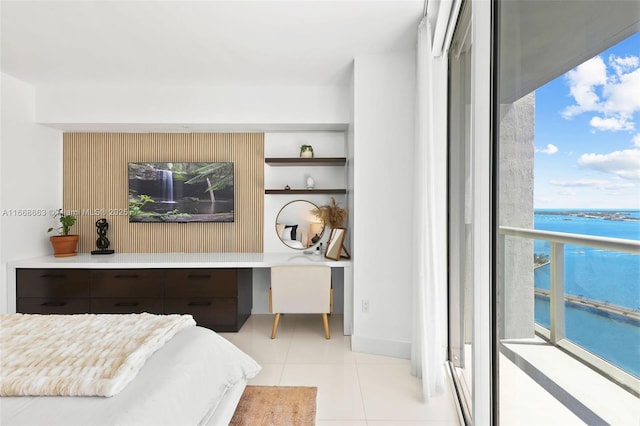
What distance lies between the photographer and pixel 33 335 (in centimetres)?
181

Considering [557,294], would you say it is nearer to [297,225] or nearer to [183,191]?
[297,225]

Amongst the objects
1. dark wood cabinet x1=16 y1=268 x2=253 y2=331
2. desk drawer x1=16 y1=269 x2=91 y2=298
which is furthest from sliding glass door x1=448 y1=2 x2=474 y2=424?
desk drawer x1=16 y1=269 x2=91 y2=298

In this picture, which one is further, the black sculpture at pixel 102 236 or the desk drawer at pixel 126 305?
Result: the black sculpture at pixel 102 236

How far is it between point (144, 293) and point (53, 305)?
2.95ft

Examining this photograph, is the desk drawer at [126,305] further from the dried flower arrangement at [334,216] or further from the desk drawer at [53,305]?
the dried flower arrangement at [334,216]

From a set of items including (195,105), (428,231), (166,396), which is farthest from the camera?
(195,105)

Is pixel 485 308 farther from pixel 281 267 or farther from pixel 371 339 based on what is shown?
pixel 281 267

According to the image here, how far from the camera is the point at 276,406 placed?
7.24 ft

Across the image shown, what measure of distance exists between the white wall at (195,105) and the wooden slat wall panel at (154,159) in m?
0.44

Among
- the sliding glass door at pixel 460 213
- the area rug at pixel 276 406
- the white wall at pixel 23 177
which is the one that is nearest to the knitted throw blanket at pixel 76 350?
the area rug at pixel 276 406

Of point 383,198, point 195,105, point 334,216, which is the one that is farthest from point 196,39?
point 334,216

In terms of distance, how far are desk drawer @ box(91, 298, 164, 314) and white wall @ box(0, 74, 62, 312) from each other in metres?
0.85

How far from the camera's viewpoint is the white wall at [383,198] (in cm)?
311

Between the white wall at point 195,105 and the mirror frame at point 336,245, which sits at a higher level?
the white wall at point 195,105
